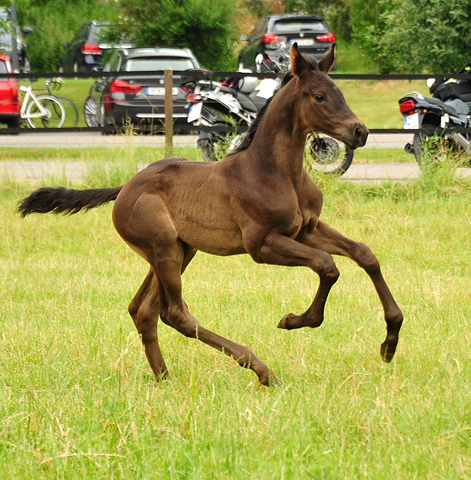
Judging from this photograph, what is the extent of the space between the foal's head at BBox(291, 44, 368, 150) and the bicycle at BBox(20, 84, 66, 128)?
39.3 feet

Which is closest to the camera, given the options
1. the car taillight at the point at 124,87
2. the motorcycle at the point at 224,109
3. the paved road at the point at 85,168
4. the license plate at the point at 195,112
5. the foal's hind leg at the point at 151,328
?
the foal's hind leg at the point at 151,328

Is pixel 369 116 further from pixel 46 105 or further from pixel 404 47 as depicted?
pixel 46 105

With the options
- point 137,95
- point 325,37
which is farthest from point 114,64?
point 325,37

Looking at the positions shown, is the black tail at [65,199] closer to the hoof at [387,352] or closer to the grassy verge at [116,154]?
the hoof at [387,352]

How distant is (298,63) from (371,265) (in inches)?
44.1

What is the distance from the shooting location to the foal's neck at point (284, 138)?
445 centimetres

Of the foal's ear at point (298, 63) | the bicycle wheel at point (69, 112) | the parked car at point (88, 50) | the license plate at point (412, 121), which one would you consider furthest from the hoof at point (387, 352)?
the parked car at point (88, 50)

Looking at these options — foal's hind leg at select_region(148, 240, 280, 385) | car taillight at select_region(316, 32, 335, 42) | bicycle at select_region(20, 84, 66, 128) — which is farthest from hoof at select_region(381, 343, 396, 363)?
car taillight at select_region(316, 32, 335, 42)

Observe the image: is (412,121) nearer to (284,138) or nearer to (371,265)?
(284,138)

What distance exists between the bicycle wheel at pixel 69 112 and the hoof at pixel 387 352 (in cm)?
1281

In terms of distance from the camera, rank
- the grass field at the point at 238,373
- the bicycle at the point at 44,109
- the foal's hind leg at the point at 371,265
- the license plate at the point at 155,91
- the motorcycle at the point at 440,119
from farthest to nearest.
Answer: the bicycle at the point at 44,109 → the license plate at the point at 155,91 → the motorcycle at the point at 440,119 → the foal's hind leg at the point at 371,265 → the grass field at the point at 238,373

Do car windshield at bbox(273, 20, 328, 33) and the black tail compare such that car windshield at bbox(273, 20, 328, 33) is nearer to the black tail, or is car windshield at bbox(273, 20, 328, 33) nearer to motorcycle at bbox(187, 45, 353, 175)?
motorcycle at bbox(187, 45, 353, 175)

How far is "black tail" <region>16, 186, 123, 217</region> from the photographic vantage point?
512cm

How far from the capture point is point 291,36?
84.0ft
